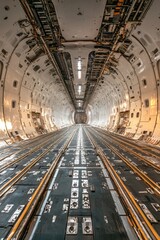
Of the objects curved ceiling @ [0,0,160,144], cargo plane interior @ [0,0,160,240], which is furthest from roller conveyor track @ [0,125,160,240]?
curved ceiling @ [0,0,160,144]

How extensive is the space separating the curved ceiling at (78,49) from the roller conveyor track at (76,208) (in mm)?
6167

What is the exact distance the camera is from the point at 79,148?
31.9 feet

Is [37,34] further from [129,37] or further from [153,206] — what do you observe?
[153,206]

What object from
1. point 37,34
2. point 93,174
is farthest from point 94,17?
point 93,174

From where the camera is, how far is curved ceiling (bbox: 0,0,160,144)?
23.2 ft

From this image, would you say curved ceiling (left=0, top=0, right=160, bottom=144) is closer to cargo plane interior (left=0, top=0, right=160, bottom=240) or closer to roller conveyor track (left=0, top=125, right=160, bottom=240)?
cargo plane interior (left=0, top=0, right=160, bottom=240)

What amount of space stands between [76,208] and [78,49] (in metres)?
9.96

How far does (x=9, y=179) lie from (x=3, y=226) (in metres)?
2.21

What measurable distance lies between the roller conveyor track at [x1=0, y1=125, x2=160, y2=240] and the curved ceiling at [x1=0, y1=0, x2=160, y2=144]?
6.17 metres

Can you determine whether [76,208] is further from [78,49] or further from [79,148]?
[78,49]

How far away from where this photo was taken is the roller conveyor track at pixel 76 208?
2520 millimetres

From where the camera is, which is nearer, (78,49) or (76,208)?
(76,208)

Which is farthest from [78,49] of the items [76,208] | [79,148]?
[76,208]

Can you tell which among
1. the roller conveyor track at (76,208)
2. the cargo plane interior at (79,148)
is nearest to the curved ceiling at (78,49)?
the cargo plane interior at (79,148)
